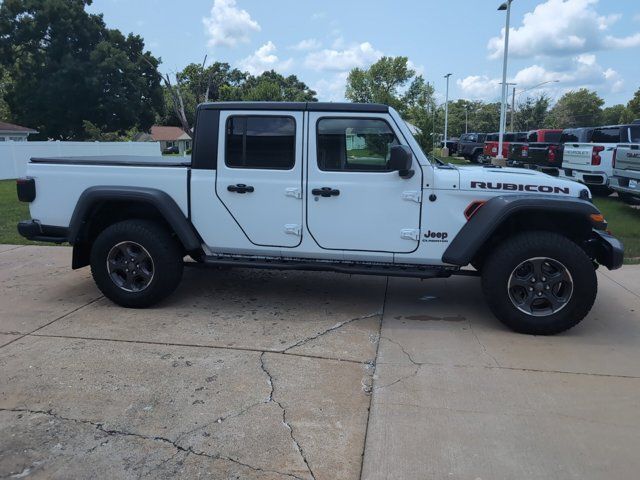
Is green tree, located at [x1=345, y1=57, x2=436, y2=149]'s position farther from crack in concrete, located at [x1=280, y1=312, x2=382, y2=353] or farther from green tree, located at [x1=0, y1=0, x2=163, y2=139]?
crack in concrete, located at [x1=280, y1=312, x2=382, y2=353]

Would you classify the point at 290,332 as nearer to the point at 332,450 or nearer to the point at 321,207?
the point at 321,207

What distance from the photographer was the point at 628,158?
34.8 feet

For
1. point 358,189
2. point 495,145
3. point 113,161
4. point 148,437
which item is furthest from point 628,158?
point 495,145

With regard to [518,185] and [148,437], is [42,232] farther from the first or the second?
[518,185]

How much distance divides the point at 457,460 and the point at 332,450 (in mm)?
682

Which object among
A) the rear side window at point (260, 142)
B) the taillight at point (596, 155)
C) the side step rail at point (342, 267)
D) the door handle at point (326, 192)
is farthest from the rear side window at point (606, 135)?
the rear side window at point (260, 142)

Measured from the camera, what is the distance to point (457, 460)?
115 inches

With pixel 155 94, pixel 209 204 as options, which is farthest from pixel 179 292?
pixel 155 94

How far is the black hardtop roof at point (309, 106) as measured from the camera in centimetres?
489

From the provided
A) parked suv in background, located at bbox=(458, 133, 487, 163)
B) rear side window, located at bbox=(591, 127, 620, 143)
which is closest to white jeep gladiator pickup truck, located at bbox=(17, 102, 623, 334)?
rear side window, located at bbox=(591, 127, 620, 143)

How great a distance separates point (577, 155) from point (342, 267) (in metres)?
11.4

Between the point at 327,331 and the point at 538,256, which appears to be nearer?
the point at 538,256

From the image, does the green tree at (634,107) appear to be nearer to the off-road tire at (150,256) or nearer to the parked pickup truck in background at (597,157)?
the parked pickup truck in background at (597,157)

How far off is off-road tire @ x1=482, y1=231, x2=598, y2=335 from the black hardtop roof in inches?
65.2
